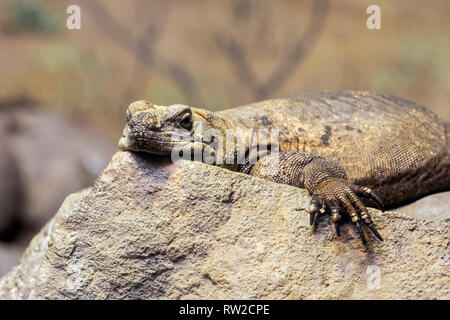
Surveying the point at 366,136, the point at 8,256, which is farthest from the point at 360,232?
the point at 8,256

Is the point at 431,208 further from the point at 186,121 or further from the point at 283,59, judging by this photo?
the point at 283,59

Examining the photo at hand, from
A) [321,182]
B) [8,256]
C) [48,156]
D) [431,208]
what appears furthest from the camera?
[48,156]

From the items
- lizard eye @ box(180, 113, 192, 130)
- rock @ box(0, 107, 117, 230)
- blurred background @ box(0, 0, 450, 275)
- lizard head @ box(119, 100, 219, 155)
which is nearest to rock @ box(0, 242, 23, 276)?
rock @ box(0, 107, 117, 230)

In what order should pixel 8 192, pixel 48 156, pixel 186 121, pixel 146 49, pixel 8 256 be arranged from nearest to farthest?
pixel 186 121
pixel 8 256
pixel 8 192
pixel 48 156
pixel 146 49

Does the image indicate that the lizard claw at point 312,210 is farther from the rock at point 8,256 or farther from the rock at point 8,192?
the rock at point 8,192

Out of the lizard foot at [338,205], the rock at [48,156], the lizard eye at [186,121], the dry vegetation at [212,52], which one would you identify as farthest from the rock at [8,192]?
the lizard foot at [338,205]

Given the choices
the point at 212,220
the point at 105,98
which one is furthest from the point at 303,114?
the point at 105,98
